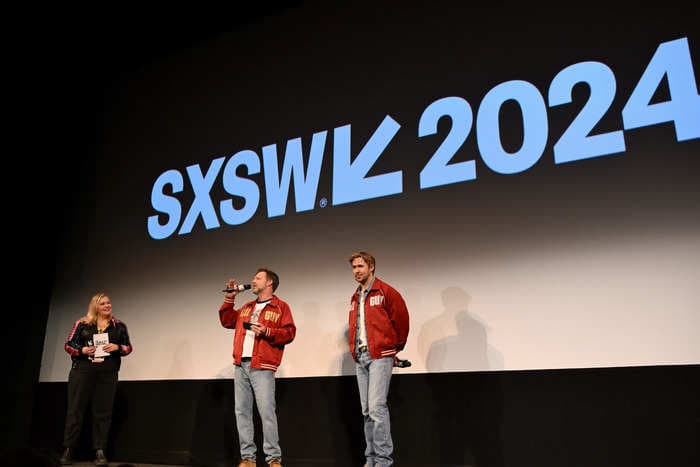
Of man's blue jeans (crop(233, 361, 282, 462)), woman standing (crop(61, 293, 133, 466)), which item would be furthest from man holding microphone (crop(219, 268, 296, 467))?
woman standing (crop(61, 293, 133, 466))

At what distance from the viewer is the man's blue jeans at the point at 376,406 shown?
3596mm

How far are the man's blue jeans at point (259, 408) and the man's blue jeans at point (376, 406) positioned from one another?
60 centimetres

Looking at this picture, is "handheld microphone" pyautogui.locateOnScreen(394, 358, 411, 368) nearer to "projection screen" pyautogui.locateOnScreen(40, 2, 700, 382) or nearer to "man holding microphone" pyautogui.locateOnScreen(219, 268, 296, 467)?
"projection screen" pyautogui.locateOnScreen(40, 2, 700, 382)

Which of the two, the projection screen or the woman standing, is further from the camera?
the woman standing

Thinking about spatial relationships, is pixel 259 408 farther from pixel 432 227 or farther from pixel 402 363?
pixel 432 227

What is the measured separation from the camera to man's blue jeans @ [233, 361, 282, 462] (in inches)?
153

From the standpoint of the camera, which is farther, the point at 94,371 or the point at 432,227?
the point at 94,371

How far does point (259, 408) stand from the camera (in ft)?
12.9

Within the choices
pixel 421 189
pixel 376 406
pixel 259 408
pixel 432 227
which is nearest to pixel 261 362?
pixel 259 408

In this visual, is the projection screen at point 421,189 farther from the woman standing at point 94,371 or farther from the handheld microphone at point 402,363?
the woman standing at point 94,371

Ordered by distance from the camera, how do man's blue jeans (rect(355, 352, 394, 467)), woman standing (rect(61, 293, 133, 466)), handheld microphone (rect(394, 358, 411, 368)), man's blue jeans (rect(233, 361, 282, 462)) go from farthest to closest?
1. woman standing (rect(61, 293, 133, 466))
2. man's blue jeans (rect(233, 361, 282, 462))
3. handheld microphone (rect(394, 358, 411, 368))
4. man's blue jeans (rect(355, 352, 394, 467))

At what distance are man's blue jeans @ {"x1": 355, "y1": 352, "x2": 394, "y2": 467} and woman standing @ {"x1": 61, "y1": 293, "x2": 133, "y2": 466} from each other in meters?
1.98

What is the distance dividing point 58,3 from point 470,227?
407cm

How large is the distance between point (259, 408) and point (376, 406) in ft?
2.62
